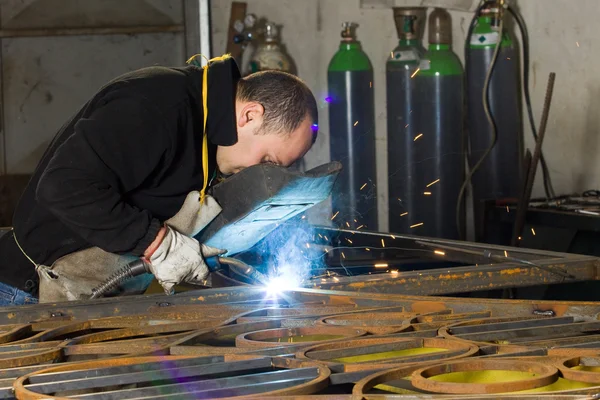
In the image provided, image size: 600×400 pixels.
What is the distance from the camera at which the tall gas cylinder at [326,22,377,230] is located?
5.56 m

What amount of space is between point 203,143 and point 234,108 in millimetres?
134

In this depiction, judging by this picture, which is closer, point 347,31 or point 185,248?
point 185,248

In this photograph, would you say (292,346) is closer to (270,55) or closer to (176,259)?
(176,259)

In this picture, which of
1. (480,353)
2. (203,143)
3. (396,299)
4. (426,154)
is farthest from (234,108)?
(426,154)

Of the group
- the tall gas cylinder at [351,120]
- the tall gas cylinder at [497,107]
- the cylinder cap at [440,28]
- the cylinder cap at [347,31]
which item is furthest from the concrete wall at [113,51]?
the tall gas cylinder at [497,107]

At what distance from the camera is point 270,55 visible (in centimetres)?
573

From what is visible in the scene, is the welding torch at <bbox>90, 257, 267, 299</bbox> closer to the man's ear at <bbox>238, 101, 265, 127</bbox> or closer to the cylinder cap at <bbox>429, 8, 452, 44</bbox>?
the man's ear at <bbox>238, 101, 265, 127</bbox>

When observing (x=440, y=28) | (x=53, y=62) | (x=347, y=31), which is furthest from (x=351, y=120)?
(x=53, y=62)

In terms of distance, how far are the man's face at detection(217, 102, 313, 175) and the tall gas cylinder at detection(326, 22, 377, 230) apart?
2.90 m

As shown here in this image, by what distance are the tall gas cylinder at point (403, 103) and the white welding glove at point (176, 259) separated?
9.68 ft

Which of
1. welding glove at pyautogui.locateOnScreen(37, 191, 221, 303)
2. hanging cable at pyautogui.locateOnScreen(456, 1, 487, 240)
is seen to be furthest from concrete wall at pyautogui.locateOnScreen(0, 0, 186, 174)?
welding glove at pyautogui.locateOnScreen(37, 191, 221, 303)

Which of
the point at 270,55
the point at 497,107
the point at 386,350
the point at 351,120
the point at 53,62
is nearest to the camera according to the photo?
the point at 386,350

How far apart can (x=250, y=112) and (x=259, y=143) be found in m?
A: 0.09

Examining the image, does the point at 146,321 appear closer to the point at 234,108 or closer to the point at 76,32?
the point at 234,108
